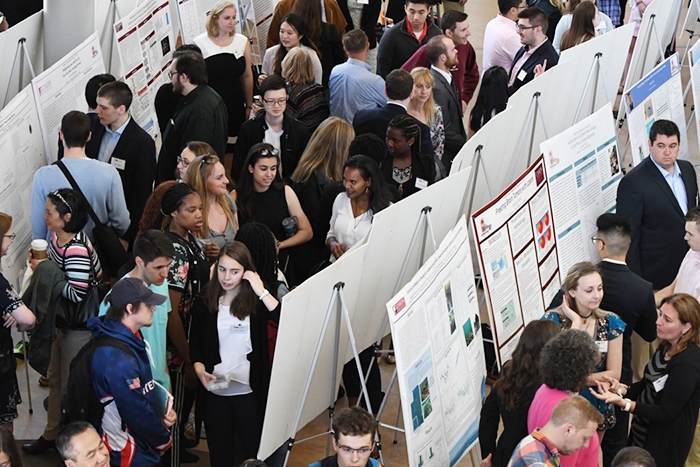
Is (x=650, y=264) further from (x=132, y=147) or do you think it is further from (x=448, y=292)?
(x=132, y=147)

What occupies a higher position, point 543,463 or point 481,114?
point 543,463

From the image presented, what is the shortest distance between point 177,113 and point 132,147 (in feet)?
1.82

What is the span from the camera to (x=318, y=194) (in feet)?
18.7

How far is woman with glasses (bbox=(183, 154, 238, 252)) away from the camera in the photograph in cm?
498

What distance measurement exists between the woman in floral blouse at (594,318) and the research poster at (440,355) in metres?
0.44

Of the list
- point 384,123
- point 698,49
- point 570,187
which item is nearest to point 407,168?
point 384,123

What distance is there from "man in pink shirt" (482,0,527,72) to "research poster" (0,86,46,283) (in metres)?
3.95

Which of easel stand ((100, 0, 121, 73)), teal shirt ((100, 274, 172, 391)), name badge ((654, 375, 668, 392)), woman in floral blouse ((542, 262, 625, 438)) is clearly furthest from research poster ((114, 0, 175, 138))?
name badge ((654, 375, 668, 392))

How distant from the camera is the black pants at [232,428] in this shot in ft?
14.3

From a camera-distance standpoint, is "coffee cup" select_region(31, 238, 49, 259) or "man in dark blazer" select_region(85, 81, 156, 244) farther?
"man in dark blazer" select_region(85, 81, 156, 244)

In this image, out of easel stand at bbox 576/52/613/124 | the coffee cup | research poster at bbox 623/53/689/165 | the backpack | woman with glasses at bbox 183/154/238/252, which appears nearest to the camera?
the backpack

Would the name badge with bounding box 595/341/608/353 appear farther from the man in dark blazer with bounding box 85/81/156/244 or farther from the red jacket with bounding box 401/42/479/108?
the red jacket with bounding box 401/42/479/108

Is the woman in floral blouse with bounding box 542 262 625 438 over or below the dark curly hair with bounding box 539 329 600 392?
below

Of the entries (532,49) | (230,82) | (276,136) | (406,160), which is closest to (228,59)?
(230,82)
